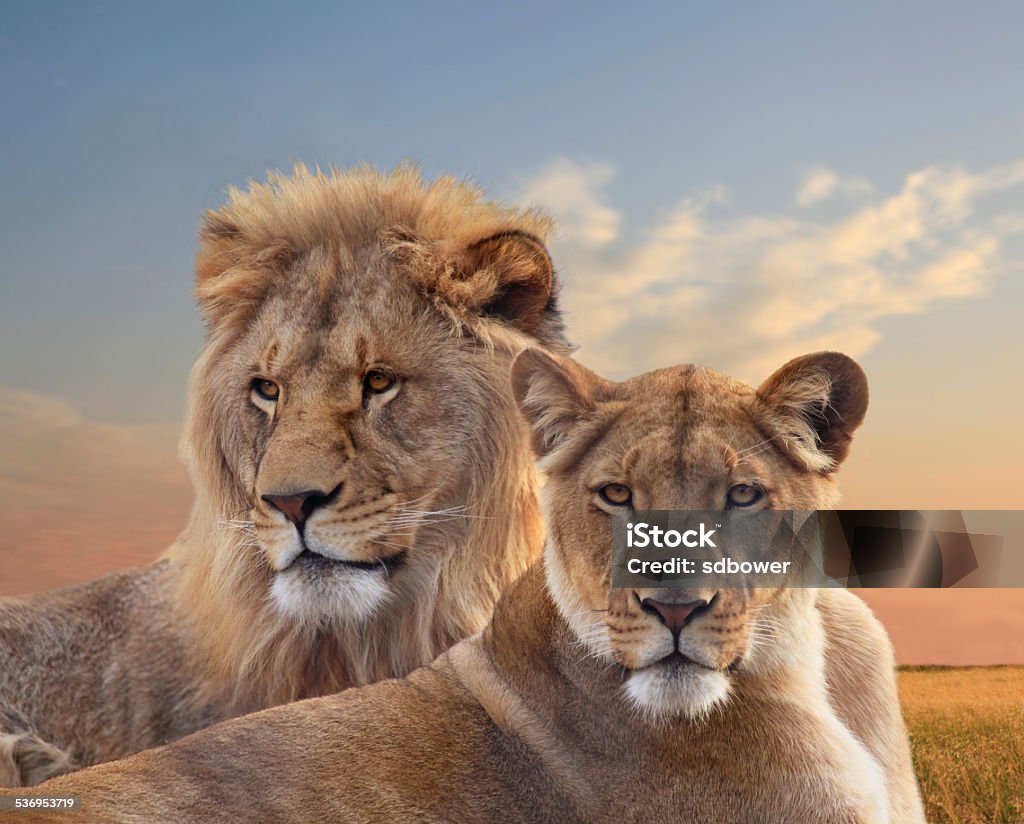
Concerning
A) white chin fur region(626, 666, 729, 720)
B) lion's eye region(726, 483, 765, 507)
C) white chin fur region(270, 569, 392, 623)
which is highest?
lion's eye region(726, 483, 765, 507)

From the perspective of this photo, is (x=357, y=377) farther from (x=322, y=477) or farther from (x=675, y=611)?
(x=675, y=611)

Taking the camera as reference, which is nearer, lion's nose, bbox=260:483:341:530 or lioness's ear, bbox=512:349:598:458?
lioness's ear, bbox=512:349:598:458

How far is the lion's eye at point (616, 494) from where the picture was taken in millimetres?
3230

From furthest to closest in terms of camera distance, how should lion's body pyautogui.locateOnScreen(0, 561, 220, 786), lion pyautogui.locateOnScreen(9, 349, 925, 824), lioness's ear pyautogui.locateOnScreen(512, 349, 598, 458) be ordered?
1. lion's body pyautogui.locateOnScreen(0, 561, 220, 786)
2. lioness's ear pyautogui.locateOnScreen(512, 349, 598, 458)
3. lion pyautogui.locateOnScreen(9, 349, 925, 824)

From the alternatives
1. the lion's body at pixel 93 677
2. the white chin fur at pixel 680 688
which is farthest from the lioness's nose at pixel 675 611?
the lion's body at pixel 93 677

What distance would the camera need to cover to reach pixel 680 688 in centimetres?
309

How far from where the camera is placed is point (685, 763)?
325 cm

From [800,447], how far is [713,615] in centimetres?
51

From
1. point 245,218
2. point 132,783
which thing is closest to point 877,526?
point 132,783

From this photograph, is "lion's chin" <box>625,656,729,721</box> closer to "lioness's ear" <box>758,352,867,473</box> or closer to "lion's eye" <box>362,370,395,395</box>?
"lioness's ear" <box>758,352,867,473</box>

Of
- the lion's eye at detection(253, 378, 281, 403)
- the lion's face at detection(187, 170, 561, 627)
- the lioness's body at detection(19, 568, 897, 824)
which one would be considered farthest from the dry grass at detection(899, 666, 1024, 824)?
the lion's eye at detection(253, 378, 281, 403)

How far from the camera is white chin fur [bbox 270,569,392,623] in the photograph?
13.4ft

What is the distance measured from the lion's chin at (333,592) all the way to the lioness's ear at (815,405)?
4.88 ft

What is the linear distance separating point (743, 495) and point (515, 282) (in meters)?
1.45
